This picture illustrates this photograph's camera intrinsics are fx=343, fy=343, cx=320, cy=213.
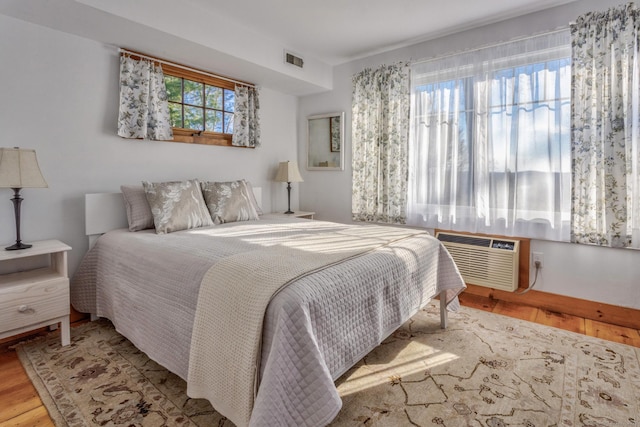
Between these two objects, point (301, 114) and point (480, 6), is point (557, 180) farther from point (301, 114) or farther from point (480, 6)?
point (301, 114)

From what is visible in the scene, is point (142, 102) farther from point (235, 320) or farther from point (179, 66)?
point (235, 320)

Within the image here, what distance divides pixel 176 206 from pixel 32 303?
1.05m

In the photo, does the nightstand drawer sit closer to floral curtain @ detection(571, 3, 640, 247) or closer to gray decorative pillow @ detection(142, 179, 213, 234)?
gray decorative pillow @ detection(142, 179, 213, 234)

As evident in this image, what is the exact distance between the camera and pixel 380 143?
379cm

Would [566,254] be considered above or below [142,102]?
below

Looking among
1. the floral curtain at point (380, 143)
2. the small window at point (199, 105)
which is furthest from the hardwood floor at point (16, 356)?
the small window at point (199, 105)

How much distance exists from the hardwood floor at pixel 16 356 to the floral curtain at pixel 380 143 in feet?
4.11

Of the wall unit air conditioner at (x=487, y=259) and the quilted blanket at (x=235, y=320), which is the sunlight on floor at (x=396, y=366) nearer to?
the quilted blanket at (x=235, y=320)

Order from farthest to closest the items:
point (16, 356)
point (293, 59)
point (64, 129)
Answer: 1. point (293, 59)
2. point (64, 129)
3. point (16, 356)

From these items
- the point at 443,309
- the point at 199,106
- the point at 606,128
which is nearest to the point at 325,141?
the point at 199,106

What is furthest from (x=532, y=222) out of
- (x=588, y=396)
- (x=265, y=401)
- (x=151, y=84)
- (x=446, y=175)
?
(x=151, y=84)

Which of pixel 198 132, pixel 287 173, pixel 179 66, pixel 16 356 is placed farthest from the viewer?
pixel 287 173

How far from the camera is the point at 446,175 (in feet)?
11.0

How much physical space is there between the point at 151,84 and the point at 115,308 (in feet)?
6.27
